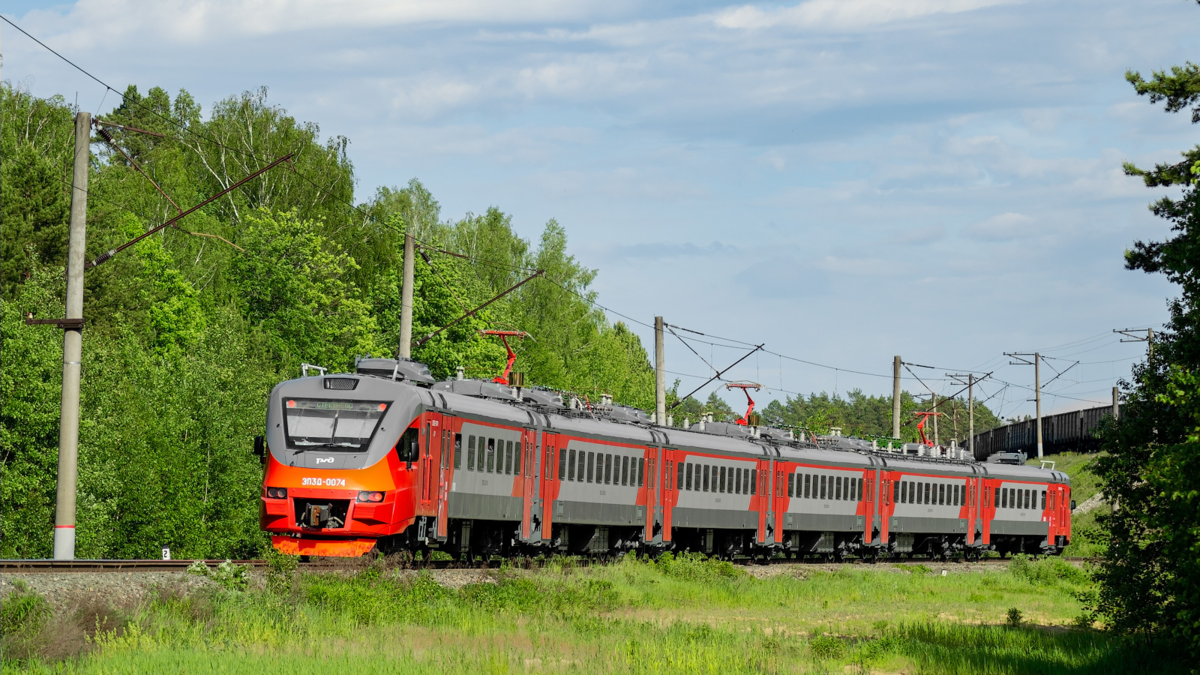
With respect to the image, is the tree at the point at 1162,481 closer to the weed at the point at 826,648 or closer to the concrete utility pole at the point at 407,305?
the weed at the point at 826,648

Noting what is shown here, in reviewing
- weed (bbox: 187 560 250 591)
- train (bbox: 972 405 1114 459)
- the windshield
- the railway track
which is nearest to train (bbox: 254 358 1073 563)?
the windshield

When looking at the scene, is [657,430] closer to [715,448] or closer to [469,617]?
[715,448]

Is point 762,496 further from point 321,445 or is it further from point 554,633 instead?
point 554,633

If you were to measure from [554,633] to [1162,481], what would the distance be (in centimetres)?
926

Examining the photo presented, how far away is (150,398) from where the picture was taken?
4922 cm

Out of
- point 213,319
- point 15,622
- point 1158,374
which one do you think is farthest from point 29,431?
point 1158,374

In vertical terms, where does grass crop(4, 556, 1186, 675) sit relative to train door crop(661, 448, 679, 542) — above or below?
below

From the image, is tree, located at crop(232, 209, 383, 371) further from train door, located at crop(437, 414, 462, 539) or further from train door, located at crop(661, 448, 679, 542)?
train door, located at crop(437, 414, 462, 539)

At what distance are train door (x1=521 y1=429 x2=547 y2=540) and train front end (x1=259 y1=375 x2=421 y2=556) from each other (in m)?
5.27

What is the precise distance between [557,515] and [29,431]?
63.8ft

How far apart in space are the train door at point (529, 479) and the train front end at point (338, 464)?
17.3 ft

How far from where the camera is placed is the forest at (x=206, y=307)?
4409 cm

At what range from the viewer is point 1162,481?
16344mm

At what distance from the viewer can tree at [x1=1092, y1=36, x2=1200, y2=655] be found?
1645cm
